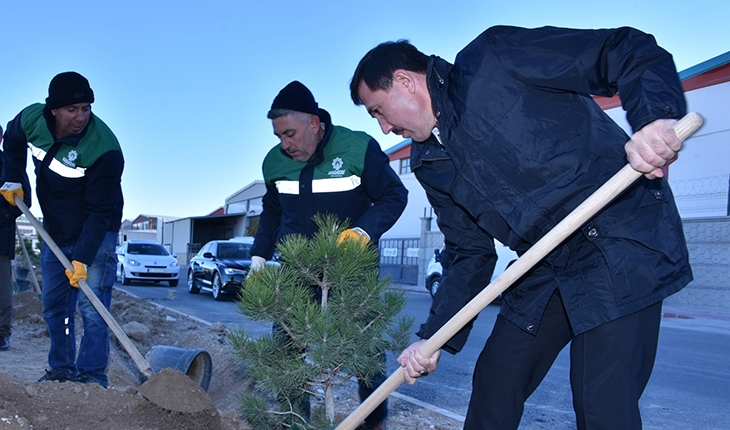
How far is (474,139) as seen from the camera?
1.89m

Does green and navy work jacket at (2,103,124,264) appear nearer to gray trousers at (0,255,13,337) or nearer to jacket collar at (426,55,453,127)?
gray trousers at (0,255,13,337)

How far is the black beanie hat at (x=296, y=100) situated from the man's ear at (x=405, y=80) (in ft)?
3.64

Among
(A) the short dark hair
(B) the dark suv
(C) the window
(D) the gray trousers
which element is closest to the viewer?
(A) the short dark hair

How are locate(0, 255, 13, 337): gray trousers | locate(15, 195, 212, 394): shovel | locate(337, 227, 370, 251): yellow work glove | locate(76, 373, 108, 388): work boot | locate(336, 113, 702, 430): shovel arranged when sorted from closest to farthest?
1. locate(336, 113, 702, 430): shovel
2. locate(337, 227, 370, 251): yellow work glove
3. locate(15, 195, 212, 394): shovel
4. locate(76, 373, 108, 388): work boot
5. locate(0, 255, 13, 337): gray trousers

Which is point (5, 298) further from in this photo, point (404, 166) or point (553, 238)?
point (404, 166)

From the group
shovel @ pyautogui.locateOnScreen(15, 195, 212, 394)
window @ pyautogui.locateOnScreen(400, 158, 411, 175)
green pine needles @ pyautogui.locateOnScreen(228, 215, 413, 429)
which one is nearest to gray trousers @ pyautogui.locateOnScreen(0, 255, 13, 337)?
shovel @ pyautogui.locateOnScreen(15, 195, 212, 394)

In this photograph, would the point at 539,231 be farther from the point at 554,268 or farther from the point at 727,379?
the point at 727,379

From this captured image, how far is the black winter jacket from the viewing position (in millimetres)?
1708

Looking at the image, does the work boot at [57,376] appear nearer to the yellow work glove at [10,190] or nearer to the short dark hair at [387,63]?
the yellow work glove at [10,190]

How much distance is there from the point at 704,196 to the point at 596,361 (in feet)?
52.0

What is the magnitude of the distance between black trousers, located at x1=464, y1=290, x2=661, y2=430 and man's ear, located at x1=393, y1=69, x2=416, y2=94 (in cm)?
80

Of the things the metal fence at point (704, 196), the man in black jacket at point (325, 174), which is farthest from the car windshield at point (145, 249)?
the man in black jacket at point (325, 174)

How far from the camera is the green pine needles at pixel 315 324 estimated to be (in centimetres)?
252

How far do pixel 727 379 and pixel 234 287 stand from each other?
9.85 metres
